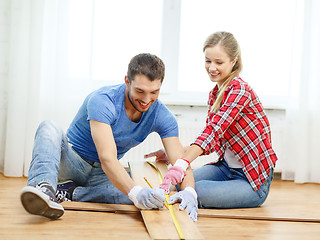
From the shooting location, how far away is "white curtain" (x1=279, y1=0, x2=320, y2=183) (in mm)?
3383

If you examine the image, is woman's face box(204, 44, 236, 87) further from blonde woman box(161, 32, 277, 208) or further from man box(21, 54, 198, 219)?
man box(21, 54, 198, 219)

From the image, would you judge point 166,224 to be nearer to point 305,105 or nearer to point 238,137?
point 238,137

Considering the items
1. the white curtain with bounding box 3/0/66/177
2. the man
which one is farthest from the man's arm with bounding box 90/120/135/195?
the white curtain with bounding box 3/0/66/177

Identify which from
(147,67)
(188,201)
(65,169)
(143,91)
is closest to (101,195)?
(65,169)

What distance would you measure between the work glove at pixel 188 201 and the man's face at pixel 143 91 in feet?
1.40

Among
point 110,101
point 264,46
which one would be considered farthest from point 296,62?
point 110,101

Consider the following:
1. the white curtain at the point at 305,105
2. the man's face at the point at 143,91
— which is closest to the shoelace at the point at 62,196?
the man's face at the point at 143,91

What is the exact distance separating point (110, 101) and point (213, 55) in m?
0.61

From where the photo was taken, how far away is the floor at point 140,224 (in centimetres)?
168

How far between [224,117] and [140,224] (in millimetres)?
681

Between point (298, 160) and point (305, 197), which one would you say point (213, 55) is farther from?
point (298, 160)

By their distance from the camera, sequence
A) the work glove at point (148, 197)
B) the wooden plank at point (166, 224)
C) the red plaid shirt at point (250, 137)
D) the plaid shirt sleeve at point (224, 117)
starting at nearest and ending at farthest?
the wooden plank at point (166, 224) → the work glove at point (148, 197) → the plaid shirt sleeve at point (224, 117) → the red plaid shirt at point (250, 137)

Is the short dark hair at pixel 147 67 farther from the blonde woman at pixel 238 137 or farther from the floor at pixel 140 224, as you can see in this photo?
the floor at pixel 140 224

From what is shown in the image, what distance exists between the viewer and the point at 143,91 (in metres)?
1.92
